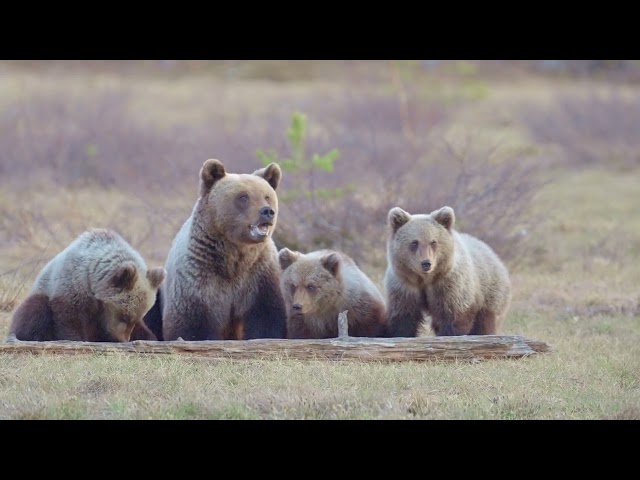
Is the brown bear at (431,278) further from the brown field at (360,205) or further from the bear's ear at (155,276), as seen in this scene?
the bear's ear at (155,276)

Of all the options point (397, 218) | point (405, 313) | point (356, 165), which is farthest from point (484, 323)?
point (356, 165)

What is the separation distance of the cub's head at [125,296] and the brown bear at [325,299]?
1.22 metres

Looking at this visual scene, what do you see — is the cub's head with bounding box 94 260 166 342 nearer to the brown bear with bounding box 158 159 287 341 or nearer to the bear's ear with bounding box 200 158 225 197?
the brown bear with bounding box 158 159 287 341

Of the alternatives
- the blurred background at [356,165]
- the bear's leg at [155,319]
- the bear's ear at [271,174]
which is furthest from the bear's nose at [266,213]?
the blurred background at [356,165]

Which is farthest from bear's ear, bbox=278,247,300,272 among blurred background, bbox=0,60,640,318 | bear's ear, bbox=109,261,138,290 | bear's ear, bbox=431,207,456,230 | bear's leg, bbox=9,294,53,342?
blurred background, bbox=0,60,640,318

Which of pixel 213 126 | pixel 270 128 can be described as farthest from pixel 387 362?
pixel 213 126

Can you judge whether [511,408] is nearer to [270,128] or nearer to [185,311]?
[185,311]

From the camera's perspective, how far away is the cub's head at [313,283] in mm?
8984

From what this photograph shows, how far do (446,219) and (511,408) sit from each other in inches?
93.5

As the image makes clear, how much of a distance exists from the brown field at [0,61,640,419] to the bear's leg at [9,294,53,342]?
511 mm

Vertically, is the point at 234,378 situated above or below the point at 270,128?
below

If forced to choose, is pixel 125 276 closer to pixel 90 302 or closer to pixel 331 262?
pixel 90 302

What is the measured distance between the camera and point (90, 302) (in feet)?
28.0

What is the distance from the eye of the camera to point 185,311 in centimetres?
869
